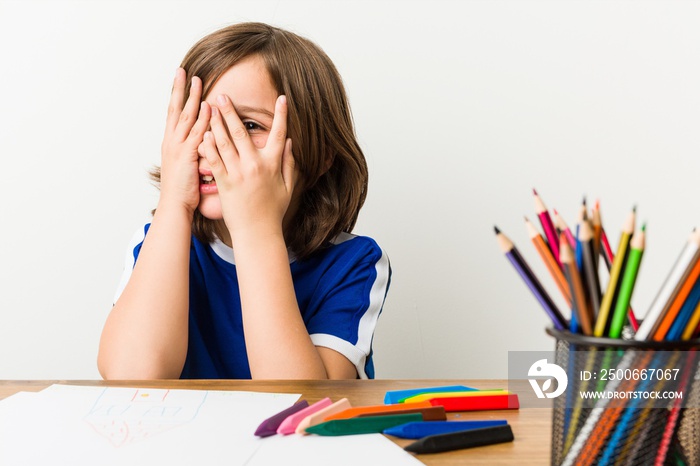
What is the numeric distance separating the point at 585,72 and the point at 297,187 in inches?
24.3

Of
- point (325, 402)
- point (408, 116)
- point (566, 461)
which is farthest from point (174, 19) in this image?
point (566, 461)

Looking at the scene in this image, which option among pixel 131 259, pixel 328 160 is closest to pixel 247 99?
pixel 328 160

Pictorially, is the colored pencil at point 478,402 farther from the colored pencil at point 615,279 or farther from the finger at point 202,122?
the finger at point 202,122

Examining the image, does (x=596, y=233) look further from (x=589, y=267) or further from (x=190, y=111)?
(x=190, y=111)

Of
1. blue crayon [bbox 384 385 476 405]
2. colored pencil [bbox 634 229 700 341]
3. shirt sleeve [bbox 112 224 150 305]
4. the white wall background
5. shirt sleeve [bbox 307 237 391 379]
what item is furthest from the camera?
the white wall background

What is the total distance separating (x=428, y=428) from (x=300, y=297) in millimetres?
474

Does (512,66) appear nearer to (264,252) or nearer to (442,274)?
(442,274)

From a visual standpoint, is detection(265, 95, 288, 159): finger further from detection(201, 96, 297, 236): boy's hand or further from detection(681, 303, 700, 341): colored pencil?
detection(681, 303, 700, 341): colored pencil

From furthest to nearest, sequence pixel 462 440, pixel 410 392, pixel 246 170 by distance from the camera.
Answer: pixel 246 170, pixel 410 392, pixel 462 440

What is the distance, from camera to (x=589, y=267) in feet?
1.15

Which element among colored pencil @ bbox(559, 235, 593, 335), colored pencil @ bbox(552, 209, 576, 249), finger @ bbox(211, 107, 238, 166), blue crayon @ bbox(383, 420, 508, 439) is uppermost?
finger @ bbox(211, 107, 238, 166)

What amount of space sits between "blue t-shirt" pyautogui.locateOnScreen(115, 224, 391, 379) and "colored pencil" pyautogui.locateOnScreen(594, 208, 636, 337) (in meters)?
0.49

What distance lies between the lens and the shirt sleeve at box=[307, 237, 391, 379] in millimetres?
818

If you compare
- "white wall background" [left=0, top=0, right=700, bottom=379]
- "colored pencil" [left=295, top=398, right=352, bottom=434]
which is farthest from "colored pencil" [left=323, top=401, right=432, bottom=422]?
"white wall background" [left=0, top=0, right=700, bottom=379]
